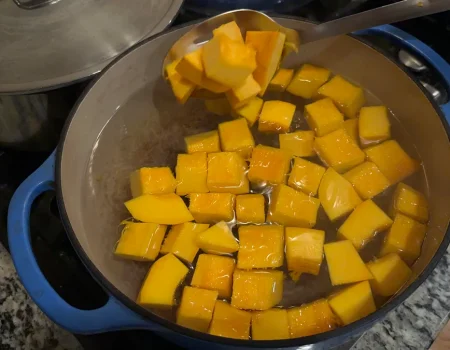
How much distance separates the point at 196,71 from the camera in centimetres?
71

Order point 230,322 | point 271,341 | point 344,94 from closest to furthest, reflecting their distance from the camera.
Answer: point 271,341 → point 230,322 → point 344,94

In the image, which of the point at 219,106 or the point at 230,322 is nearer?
the point at 230,322

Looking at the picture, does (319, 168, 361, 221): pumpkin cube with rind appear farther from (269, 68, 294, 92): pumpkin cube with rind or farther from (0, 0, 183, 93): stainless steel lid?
(0, 0, 183, 93): stainless steel lid

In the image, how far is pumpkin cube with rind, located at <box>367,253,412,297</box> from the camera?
25.4 inches

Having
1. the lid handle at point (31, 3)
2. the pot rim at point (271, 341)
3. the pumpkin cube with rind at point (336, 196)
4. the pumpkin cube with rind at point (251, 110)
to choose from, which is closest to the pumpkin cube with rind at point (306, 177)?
the pumpkin cube with rind at point (336, 196)

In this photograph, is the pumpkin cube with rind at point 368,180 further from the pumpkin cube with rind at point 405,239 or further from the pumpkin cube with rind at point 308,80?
the pumpkin cube with rind at point 308,80

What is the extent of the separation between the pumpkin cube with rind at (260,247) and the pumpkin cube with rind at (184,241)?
0.20 feet

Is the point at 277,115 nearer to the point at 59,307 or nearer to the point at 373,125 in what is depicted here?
the point at 373,125

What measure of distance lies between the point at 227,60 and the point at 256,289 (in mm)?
298

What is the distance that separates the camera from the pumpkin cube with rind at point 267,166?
0.74 meters

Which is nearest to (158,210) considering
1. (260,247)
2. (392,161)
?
(260,247)

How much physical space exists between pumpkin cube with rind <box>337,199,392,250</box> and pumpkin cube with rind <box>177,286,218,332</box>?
0.21 m

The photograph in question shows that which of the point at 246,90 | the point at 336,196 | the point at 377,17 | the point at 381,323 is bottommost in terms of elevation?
the point at 381,323

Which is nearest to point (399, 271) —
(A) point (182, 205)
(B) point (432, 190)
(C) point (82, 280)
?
(B) point (432, 190)
